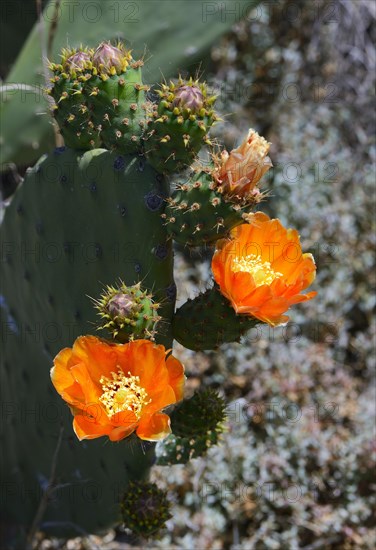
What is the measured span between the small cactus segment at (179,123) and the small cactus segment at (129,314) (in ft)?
0.87

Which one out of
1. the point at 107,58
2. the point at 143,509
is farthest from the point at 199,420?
the point at 107,58

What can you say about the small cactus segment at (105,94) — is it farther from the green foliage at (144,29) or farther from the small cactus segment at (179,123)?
the green foliage at (144,29)

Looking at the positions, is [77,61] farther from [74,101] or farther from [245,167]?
[245,167]

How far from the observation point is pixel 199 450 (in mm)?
1688

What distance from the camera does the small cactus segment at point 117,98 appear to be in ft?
4.60

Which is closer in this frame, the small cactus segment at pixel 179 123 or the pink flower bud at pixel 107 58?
the small cactus segment at pixel 179 123

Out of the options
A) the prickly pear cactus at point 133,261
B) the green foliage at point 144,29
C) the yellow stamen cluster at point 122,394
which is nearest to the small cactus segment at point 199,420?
the prickly pear cactus at point 133,261

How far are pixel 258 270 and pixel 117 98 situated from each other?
45 centimetres

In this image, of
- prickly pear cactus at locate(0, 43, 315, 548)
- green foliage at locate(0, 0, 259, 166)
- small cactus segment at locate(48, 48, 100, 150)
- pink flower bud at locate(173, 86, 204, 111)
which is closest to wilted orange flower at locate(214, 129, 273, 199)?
prickly pear cactus at locate(0, 43, 315, 548)

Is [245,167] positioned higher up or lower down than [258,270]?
higher up

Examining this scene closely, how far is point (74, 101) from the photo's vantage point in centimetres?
146

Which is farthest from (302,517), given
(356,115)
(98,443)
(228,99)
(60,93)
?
(356,115)

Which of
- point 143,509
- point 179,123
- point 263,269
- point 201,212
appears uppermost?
point 179,123

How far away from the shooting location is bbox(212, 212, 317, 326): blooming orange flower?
1312 mm
